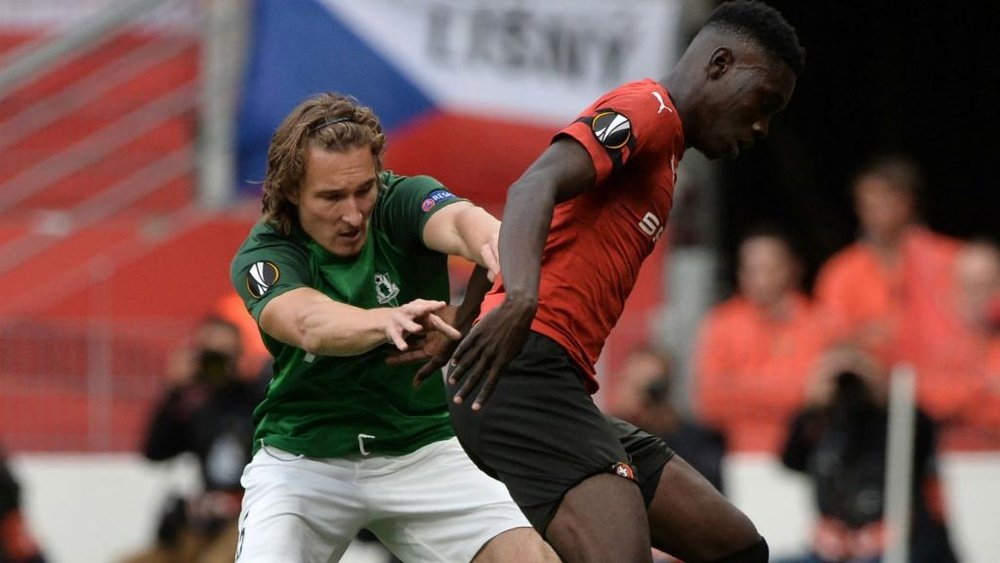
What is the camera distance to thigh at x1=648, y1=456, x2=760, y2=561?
6000 mm

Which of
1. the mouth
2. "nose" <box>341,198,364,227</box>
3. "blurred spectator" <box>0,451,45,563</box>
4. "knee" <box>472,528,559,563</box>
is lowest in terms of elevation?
"blurred spectator" <box>0,451,45,563</box>

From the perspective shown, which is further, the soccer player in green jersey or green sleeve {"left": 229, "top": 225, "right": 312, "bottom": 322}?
the soccer player in green jersey

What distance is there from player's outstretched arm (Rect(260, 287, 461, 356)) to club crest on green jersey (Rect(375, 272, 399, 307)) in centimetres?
30

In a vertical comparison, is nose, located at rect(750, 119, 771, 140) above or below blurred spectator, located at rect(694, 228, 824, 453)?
above

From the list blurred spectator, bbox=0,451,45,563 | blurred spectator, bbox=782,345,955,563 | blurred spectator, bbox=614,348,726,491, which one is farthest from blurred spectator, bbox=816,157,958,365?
blurred spectator, bbox=0,451,45,563

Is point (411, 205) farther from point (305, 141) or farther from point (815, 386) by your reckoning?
point (815, 386)

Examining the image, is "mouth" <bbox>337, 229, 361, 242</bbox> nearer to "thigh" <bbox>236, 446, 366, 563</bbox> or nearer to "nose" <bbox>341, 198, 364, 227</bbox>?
"nose" <bbox>341, 198, 364, 227</bbox>

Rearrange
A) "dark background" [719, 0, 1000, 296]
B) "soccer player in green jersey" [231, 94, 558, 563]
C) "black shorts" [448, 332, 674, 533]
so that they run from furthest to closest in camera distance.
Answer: "dark background" [719, 0, 1000, 296] → "soccer player in green jersey" [231, 94, 558, 563] → "black shorts" [448, 332, 674, 533]

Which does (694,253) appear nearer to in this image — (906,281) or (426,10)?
(906,281)

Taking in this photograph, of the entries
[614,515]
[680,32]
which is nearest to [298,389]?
[614,515]

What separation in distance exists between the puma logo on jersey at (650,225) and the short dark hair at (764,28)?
1.90ft

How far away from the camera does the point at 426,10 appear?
9984 millimetres

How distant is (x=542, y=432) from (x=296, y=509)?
3.05 feet

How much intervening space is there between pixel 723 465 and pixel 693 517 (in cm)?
351
